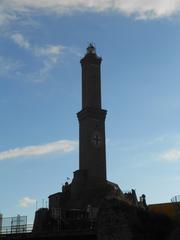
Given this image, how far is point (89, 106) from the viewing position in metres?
79.2

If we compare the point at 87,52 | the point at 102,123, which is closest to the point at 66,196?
the point at 102,123

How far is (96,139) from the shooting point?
77.8 meters

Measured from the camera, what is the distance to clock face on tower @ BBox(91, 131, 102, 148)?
77.3 m

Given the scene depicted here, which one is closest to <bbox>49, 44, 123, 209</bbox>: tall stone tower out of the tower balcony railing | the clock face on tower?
the clock face on tower

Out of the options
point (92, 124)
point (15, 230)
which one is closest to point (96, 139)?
point (92, 124)

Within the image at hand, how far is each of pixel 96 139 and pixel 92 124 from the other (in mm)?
2563

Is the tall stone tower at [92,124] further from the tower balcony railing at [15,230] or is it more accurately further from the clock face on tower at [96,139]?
the tower balcony railing at [15,230]

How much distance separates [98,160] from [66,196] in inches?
299

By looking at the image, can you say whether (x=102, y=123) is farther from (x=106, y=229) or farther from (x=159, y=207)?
(x=106, y=229)

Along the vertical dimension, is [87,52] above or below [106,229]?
above

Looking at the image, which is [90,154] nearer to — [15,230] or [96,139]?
[96,139]

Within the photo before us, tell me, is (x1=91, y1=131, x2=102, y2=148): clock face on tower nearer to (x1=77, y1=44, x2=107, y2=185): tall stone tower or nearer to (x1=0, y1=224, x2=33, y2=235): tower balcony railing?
(x1=77, y1=44, x2=107, y2=185): tall stone tower

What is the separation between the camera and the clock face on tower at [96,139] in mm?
77294

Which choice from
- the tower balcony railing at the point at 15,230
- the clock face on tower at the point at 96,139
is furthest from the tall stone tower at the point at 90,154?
the tower balcony railing at the point at 15,230
